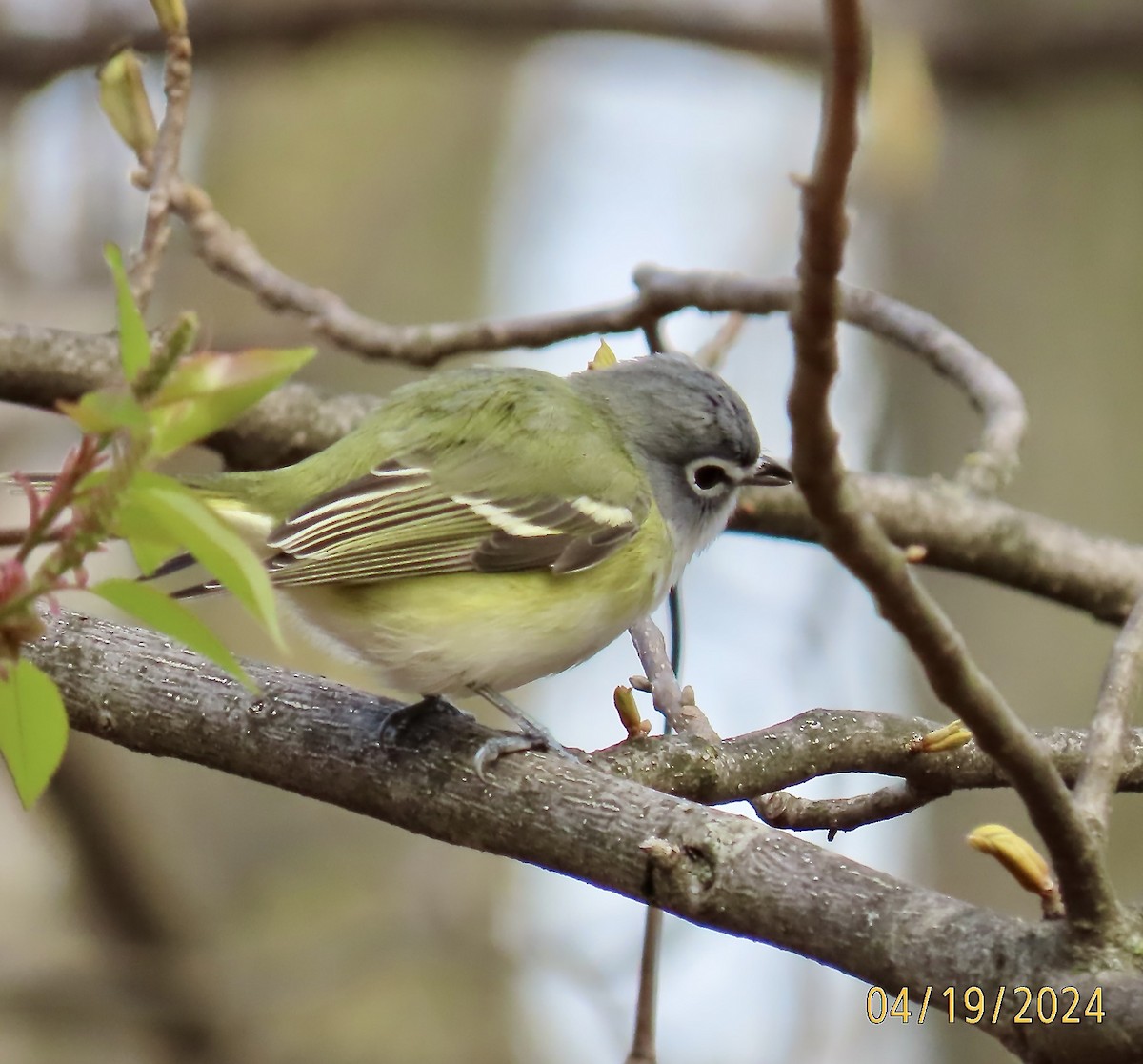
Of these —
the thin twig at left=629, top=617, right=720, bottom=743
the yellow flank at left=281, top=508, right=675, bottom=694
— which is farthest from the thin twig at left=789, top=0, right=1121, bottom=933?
the yellow flank at left=281, top=508, right=675, bottom=694

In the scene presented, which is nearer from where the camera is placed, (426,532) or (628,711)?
(628,711)

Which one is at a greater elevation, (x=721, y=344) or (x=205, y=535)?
(x=721, y=344)

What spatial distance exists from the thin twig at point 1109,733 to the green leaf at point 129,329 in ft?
3.64

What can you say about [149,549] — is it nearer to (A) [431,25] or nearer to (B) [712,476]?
(B) [712,476]

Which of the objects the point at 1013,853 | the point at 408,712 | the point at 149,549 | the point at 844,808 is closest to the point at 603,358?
the point at 408,712

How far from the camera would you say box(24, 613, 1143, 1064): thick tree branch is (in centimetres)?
151

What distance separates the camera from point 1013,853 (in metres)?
1.57

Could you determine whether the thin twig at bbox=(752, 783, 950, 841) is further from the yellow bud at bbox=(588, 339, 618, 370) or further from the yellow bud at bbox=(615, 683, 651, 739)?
the yellow bud at bbox=(588, 339, 618, 370)

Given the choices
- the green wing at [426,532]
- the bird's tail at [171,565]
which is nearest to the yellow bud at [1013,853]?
the bird's tail at [171,565]

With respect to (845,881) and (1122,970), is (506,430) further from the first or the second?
(1122,970)

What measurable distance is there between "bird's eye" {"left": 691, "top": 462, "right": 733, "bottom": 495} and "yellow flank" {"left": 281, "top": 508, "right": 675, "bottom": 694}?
45cm

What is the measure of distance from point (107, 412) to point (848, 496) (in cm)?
62

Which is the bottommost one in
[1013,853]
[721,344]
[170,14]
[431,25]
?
[1013,853]

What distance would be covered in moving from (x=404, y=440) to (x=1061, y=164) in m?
4.15
